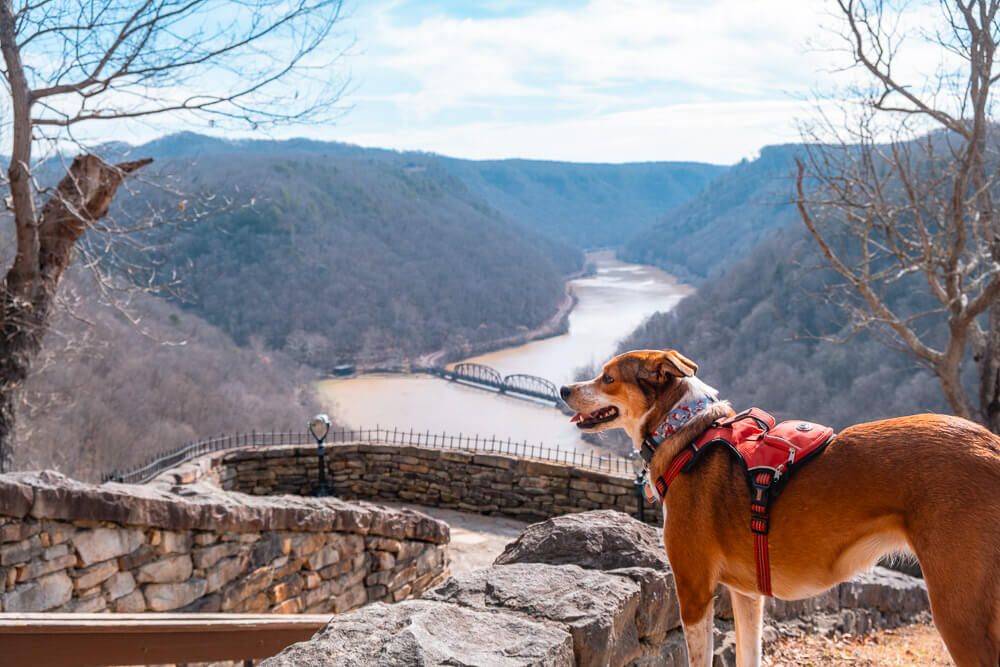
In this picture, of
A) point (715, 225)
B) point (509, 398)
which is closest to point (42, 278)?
point (509, 398)

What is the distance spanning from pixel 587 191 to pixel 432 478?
132300 millimetres

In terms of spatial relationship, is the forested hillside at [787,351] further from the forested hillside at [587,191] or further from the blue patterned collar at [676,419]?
the forested hillside at [587,191]

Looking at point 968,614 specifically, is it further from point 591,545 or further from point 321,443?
point 321,443

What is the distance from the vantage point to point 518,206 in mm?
130875

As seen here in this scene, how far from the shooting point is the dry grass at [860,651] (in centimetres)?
393

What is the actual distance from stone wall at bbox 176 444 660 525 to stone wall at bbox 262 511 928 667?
7054mm

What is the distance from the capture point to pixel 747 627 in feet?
8.48

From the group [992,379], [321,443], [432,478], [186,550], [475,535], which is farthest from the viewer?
[432,478]

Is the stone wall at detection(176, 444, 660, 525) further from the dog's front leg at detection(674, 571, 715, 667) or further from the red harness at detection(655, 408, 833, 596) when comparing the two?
the red harness at detection(655, 408, 833, 596)

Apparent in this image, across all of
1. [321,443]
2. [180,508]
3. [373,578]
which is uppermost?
[180,508]

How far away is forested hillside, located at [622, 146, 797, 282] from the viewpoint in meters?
80.3

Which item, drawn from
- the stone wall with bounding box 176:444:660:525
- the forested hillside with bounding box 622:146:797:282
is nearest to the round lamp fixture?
the stone wall with bounding box 176:444:660:525

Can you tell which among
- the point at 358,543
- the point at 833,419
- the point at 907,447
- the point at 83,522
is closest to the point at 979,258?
the point at 358,543

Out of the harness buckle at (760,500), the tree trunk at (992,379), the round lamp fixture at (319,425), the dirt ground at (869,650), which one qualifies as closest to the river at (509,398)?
the round lamp fixture at (319,425)
